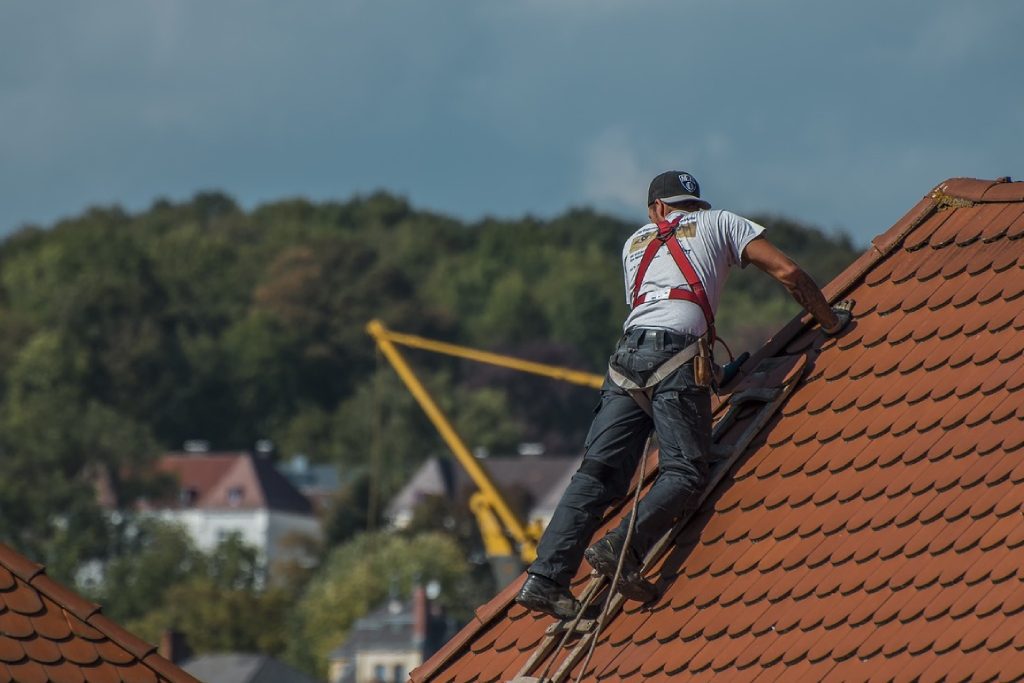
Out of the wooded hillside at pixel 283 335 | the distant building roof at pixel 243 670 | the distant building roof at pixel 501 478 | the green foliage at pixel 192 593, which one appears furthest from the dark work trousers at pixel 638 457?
the wooded hillside at pixel 283 335

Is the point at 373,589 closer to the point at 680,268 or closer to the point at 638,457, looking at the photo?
the point at 638,457

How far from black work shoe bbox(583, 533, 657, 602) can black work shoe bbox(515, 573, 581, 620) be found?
0.69 ft

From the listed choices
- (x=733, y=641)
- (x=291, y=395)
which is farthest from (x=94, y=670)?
(x=291, y=395)

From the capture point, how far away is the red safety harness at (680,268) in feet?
31.3

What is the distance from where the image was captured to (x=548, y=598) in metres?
9.40

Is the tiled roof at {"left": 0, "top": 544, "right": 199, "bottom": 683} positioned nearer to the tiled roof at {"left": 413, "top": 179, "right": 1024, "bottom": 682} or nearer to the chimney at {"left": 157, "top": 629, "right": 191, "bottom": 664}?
the tiled roof at {"left": 413, "top": 179, "right": 1024, "bottom": 682}

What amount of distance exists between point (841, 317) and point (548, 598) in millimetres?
1811

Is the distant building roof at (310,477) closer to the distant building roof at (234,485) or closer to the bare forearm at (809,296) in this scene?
the distant building roof at (234,485)

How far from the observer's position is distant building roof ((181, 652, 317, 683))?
207 ft

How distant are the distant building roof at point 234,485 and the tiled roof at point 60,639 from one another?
414ft

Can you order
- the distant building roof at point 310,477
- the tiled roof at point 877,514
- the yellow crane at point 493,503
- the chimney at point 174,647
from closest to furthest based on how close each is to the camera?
the tiled roof at point 877,514 < the yellow crane at point 493,503 < the chimney at point 174,647 < the distant building roof at point 310,477

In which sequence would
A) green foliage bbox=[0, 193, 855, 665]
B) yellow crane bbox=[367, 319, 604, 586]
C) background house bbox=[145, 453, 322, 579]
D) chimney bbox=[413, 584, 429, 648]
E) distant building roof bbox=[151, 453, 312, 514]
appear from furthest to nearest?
distant building roof bbox=[151, 453, 312, 514], background house bbox=[145, 453, 322, 579], green foliage bbox=[0, 193, 855, 665], chimney bbox=[413, 584, 429, 648], yellow crane bbox=[367, 319, 604, 586]

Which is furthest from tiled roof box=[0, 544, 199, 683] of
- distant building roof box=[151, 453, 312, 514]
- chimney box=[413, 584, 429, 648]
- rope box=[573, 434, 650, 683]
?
distant building roof box=[151, 453, 312, 514]

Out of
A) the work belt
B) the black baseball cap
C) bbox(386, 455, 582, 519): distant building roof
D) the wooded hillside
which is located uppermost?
the wooded hillside
